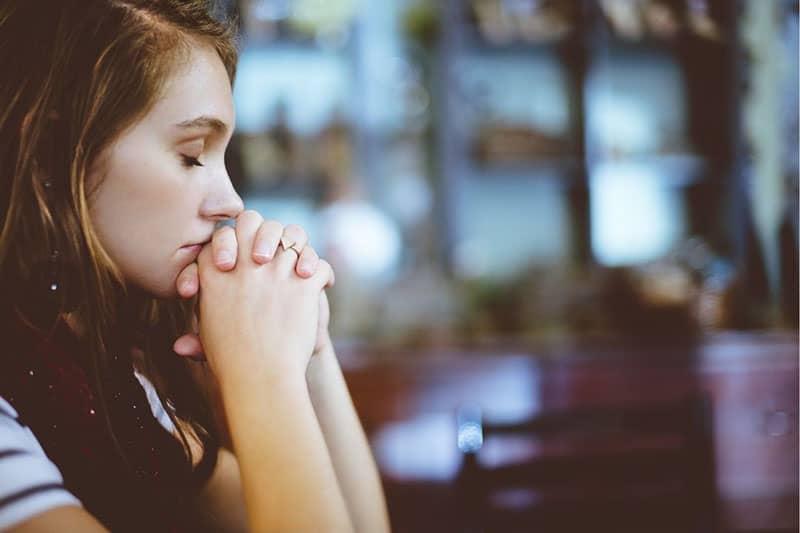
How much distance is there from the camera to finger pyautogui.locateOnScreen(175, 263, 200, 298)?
0.47 metres

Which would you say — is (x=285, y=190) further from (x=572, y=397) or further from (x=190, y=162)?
(x=190, y=162)

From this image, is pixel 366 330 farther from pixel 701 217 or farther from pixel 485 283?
pixel 701 217

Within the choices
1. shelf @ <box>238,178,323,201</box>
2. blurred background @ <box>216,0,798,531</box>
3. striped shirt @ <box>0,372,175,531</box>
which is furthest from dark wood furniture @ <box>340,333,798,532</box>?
striped shirt @ <box>0,372,175,531</box>

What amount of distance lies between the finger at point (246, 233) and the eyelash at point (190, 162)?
52mm

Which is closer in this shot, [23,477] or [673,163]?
[23,477]

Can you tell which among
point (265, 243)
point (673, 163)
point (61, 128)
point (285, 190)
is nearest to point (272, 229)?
point (265, 243)

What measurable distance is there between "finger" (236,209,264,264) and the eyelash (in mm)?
52

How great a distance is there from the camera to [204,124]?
1.48 ft

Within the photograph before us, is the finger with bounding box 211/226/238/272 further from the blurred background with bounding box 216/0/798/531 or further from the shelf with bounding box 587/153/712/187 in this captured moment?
the shelf with bounding box 587/153/712/187

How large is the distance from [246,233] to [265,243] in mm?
16

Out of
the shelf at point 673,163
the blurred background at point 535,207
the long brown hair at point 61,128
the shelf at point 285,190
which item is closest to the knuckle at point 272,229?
the long brown hair at point 61,128

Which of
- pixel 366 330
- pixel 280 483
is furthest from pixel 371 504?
pixel 366 330

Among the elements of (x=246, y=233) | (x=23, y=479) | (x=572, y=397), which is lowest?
(x=572, y=397)

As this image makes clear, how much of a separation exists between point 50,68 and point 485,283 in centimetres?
206
